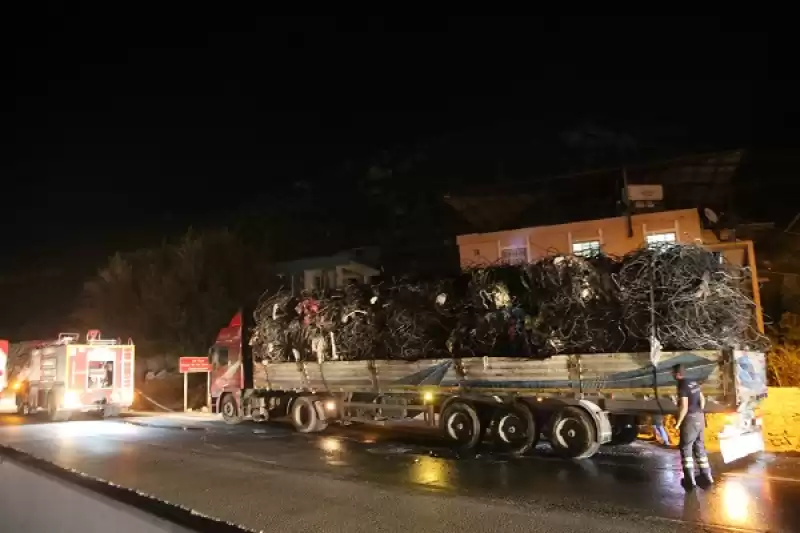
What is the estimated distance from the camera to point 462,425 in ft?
39.9

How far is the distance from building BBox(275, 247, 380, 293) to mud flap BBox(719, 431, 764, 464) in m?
25.5

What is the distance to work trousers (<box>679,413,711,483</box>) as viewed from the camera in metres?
8.44

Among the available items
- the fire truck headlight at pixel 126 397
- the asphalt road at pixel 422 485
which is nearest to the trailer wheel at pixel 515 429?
the asphalt road at pixel 422 485

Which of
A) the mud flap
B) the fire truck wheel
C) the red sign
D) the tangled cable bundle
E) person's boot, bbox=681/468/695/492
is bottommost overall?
person's boot, bbox=681/468/695/492

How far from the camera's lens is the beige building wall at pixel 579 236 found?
20.9 meters

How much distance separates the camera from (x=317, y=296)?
15.9 m

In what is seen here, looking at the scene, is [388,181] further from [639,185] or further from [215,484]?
[215,484]

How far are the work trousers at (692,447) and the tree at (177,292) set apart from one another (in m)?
22.8

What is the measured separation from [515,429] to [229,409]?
9146 millimetres

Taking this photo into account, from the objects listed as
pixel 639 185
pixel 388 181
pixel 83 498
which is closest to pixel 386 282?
pixel 83 498

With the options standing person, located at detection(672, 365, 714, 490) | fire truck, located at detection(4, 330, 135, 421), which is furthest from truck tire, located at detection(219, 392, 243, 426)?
standing person, located at detection(672, 365, 714, 490)

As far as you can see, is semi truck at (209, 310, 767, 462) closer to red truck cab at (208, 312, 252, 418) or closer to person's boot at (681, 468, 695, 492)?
person's boot at (681, 468, 695, 492)

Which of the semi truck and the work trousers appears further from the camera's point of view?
the semi truck

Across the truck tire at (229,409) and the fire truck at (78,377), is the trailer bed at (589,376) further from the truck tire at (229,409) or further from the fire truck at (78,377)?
the fire truck at (78,377)
